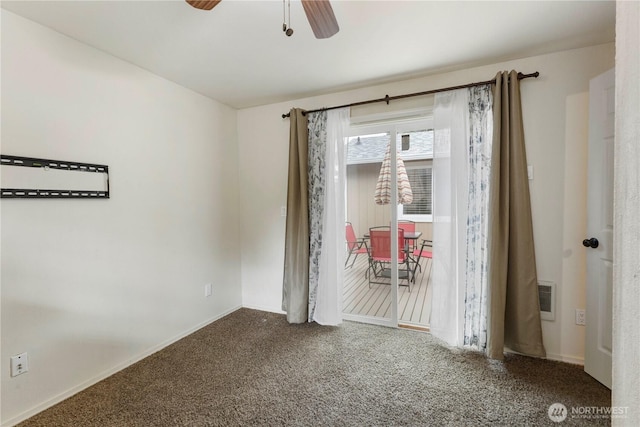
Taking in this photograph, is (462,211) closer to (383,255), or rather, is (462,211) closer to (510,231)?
(510,231)

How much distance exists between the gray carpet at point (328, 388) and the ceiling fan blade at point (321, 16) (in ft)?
7.02

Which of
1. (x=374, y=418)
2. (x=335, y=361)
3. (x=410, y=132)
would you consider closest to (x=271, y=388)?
(x=335, y=361)

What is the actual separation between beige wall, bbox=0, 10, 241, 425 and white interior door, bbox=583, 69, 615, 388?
10.8 ft

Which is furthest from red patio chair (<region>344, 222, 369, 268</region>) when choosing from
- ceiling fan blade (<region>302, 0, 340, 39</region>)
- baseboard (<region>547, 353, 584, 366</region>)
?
ceiling fan blade (<region>302, 0, 340, 39</region>)

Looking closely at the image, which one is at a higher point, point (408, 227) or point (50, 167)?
point (50, 167)

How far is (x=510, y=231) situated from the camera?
7.21ft

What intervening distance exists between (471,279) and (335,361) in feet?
4.32

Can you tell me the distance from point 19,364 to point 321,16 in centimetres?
256

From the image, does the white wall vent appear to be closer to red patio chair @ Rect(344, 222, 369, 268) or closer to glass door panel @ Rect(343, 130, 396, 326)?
glass door panel @ Rect(343, 130, 396, 326)

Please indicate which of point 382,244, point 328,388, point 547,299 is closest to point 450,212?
point 382,244

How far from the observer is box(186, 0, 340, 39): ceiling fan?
120 centimetres

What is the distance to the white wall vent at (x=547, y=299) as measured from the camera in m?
2.18

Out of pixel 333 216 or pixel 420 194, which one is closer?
pixel 420 194

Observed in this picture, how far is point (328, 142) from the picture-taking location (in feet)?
9.23
